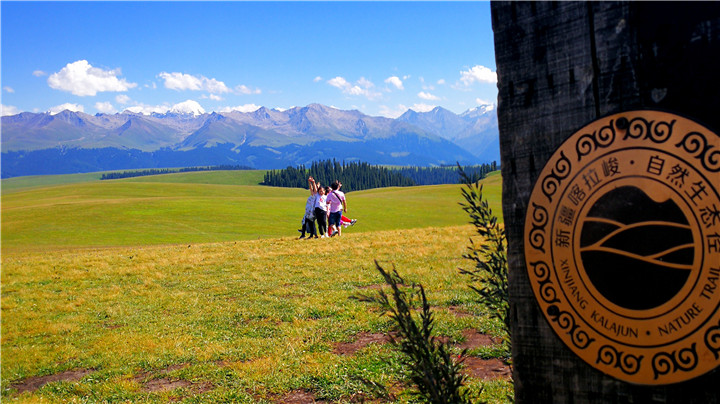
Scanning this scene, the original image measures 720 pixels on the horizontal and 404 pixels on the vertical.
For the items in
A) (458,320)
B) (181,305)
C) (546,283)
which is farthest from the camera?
(181,305)

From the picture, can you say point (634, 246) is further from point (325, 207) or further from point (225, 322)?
point (325, 207)

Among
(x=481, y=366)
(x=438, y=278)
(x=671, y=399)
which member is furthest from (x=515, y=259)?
(x=438, y=278)

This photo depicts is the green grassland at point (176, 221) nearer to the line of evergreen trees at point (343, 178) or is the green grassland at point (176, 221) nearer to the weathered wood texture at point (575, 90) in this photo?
the weathered wood texture at point (575, 90)

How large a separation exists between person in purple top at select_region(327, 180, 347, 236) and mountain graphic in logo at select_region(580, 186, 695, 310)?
2220cm

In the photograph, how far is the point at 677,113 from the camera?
1.78m

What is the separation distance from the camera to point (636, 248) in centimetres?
184

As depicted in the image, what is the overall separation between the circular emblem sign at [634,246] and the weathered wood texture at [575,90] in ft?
0.19

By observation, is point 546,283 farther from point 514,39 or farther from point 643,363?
point 514,39

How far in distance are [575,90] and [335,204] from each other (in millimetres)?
→ 23243

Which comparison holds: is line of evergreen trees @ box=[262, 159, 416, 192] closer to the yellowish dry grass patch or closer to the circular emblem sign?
the yellowish dry grass patch

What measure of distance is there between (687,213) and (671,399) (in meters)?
0.68

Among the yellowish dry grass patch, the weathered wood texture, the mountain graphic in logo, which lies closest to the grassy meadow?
the yellowish dry grass patch

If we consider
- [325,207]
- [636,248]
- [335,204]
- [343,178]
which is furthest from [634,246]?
[343,178]

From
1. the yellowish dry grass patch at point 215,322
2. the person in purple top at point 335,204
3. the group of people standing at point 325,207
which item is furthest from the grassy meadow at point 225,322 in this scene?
the person in purple top at point 335,204
